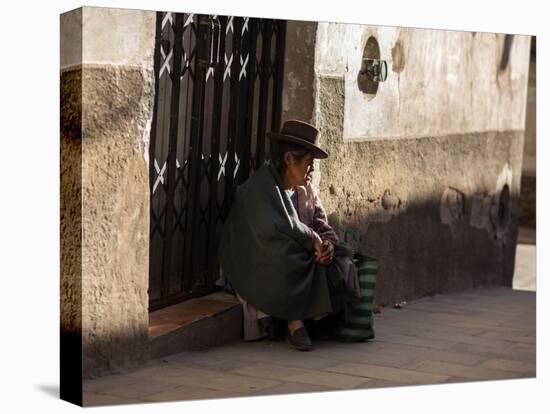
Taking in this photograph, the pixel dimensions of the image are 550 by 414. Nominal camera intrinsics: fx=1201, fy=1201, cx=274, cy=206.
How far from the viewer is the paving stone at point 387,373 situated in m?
7.16

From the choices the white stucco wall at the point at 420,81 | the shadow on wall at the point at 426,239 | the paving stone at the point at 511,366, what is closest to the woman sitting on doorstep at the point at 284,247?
the shadow on wall at the point at 426,239

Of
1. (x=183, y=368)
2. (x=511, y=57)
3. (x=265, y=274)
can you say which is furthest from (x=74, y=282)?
(x=511, y=57)

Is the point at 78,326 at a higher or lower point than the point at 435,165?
lower

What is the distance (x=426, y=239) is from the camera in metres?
8.04

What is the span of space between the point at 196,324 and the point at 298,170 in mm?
1129

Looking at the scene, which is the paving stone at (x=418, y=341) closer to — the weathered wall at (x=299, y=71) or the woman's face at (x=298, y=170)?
the woman's face at (x=298, y=170)

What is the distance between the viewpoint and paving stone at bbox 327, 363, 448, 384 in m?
7.16

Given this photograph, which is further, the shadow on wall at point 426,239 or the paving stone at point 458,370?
the shadow on wall at point 426,239

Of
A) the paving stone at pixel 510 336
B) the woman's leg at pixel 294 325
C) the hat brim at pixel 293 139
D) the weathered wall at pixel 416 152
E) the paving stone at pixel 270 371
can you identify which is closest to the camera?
the paving stone at pixel 270 371

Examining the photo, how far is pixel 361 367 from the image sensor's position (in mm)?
7238

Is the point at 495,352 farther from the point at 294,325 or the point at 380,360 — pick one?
the point at 294,325

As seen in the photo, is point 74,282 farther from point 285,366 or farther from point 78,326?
point 285,366

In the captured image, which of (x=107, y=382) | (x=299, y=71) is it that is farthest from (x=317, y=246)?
(x=107, y=382)

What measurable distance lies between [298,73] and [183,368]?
2.02 metres
